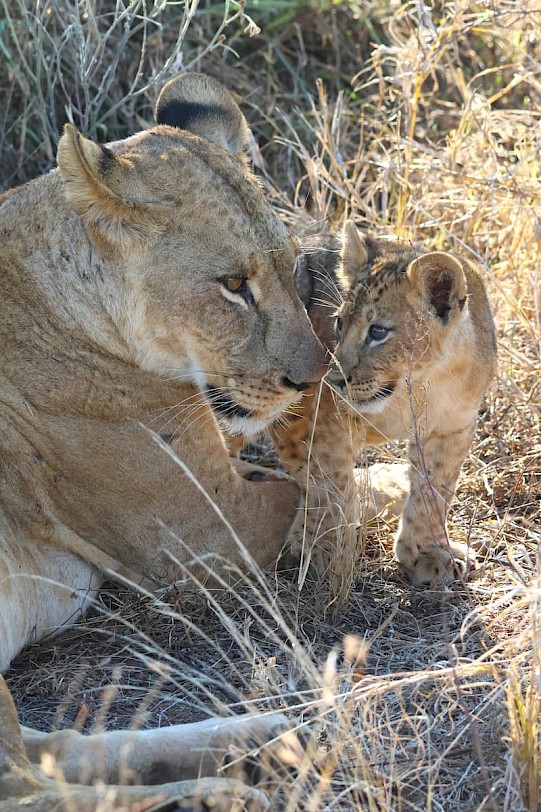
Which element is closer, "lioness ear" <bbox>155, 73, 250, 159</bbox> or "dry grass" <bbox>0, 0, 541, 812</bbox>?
"dry grass" <bbox>0, 0, 541, 812</bbox>

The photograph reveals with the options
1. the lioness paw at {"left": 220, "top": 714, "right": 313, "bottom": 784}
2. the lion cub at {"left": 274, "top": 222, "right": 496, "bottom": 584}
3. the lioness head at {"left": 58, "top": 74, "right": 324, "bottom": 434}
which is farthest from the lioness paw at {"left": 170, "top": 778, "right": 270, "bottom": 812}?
the lioness head at {"left": 58, "top": 74, "right": 324, "bottom": 434}

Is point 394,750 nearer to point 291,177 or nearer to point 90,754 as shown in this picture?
point 90,754

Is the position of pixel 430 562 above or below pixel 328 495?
below

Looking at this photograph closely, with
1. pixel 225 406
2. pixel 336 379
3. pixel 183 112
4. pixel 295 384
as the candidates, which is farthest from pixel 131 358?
pixel 183 112

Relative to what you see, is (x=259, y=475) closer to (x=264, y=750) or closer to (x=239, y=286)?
(x=239, y=286)

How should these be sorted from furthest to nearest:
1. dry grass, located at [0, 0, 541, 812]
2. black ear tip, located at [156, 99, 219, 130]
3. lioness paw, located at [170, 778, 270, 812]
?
→ black ear tip, located at [156, 99, 219, 130], dry grass, located at [0, 0, 541, 812], lioness paw, located at [170, 778, 270, 812]

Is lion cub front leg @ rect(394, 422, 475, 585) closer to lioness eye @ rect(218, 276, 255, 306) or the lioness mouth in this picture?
the lioness mouth

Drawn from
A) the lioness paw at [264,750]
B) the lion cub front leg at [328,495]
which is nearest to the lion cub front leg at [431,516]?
the lion cub front leg at [328,495]

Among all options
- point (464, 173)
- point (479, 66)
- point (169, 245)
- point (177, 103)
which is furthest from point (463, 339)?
point (479, 66)

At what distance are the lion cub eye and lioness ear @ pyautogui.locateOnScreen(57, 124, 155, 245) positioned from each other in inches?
28.7

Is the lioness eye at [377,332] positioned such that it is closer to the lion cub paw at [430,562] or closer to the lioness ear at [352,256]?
the lioness ear at [352,256]

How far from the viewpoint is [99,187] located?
10.7ft

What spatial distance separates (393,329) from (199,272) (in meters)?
0.61

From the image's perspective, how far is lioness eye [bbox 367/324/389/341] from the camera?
3.53m
